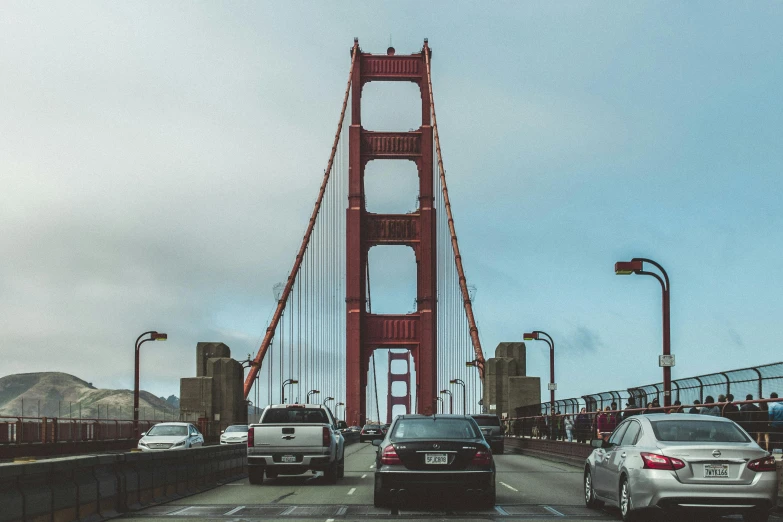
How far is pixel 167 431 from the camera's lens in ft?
117

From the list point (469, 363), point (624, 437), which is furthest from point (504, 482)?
point (469, 363)

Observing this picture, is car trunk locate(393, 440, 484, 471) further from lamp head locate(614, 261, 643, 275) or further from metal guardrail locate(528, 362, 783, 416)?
lamp head locate(614, 261, 643, 275)

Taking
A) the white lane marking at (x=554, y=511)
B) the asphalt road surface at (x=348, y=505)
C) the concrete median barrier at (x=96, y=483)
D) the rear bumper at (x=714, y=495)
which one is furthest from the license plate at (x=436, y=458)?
the concrete median barrier at (x=96, y=483)

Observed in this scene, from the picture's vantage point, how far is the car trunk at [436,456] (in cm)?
1584

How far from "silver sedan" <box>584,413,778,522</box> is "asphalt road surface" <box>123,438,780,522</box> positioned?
1.49 meters

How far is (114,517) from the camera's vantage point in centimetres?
1543

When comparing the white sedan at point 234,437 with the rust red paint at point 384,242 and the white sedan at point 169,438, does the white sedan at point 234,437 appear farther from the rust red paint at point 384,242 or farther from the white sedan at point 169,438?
the rust red paint at point 384,242

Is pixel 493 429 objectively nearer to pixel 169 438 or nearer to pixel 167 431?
pixel 167 431

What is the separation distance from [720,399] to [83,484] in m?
13.5

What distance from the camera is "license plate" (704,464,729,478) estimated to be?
13359 millimetres

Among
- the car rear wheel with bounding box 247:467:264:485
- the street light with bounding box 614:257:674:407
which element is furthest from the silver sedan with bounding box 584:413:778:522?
the street light with bounding box 614:257:674:407

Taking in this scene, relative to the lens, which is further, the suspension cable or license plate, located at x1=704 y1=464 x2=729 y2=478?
the suspension cable

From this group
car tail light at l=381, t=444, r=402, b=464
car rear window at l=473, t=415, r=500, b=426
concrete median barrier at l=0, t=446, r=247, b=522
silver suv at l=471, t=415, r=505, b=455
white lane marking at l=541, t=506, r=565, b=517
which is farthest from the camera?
car rear window at l=473, t=415, r=500, b=426

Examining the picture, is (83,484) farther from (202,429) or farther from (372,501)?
(202,429)
